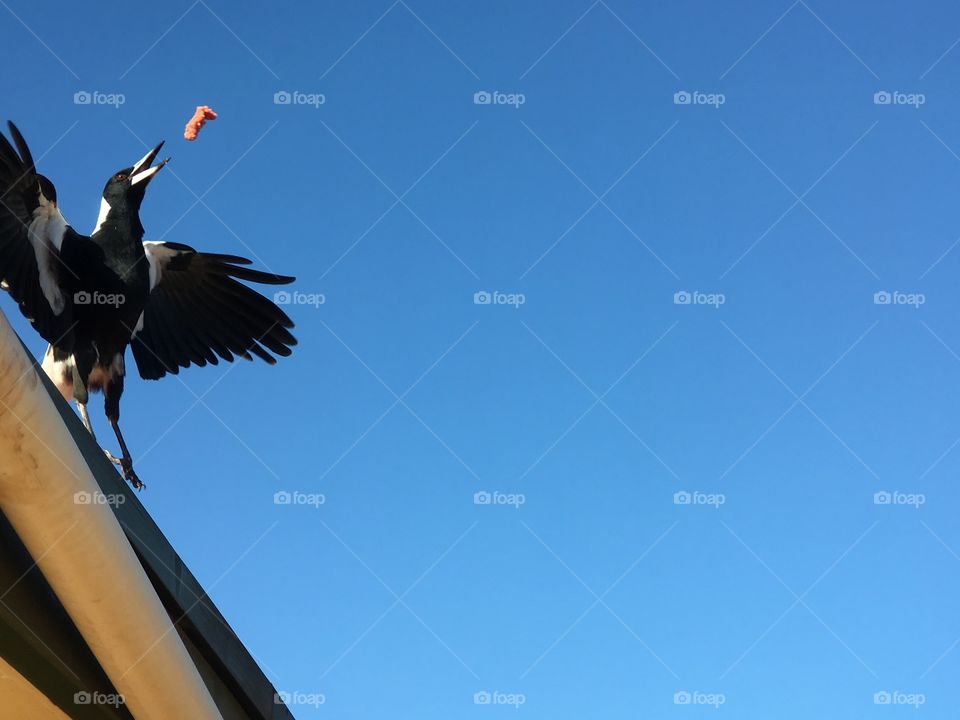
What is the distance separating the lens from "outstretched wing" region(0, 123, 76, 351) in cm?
354

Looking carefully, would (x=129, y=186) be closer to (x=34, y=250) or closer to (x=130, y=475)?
(x=34, y=250)

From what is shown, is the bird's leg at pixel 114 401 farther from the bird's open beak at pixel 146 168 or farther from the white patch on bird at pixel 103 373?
the bird's open beak at pixel 146 168

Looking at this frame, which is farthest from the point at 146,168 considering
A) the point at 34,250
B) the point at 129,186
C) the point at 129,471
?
the point at 129,471

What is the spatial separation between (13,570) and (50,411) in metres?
0.39

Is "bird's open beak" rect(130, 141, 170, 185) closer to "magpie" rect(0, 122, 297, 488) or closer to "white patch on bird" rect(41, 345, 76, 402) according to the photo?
"magpie" rect(0, 122, 297, 488)

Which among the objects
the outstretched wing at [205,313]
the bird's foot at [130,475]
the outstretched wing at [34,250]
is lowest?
the bird's foot at [130,475]

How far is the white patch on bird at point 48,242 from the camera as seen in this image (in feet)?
12.0

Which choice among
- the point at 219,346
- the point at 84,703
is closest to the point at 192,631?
the point at 84,703

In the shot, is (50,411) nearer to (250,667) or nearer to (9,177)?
(250,667)

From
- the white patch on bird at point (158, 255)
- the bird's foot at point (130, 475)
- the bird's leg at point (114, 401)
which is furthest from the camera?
the white patch on bird at point (158, 255)

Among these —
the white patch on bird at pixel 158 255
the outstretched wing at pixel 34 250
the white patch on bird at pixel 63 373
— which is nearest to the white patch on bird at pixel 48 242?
the outstretched wing at pixel 34 250

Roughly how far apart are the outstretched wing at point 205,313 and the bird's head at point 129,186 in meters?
0.24

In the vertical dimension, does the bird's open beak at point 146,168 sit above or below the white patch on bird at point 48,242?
above

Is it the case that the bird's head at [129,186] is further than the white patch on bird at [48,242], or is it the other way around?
the bird's head at [129,186]
